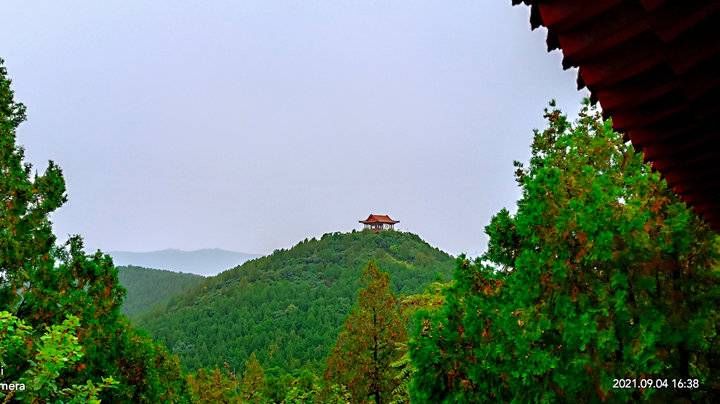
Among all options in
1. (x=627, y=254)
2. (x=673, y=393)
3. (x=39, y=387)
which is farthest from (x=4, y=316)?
(x=673, y=393)

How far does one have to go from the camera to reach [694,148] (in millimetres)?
2039

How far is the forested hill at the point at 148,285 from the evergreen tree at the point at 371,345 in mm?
75514

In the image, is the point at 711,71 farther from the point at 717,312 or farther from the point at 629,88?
the point at 717,312

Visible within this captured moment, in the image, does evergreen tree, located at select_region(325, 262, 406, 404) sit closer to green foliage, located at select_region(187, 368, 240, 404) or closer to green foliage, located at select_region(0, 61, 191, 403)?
green foliage, located at select_region(187, 368, 240, 404)

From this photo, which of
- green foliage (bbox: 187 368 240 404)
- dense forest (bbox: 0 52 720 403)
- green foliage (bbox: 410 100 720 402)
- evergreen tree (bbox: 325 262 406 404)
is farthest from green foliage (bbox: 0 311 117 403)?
green foliage (bbox: 187 368 240 404)

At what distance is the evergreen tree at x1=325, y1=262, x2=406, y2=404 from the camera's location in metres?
20.3

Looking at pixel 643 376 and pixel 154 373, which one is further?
pixel 154 373

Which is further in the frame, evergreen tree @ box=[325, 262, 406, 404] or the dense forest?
evergreen tree @ box=[325, 262, 406, 404]

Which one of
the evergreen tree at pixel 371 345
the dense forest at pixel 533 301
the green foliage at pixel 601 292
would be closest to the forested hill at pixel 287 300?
the evergreen tree at pixel 371 345

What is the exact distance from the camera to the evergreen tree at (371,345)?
66.6 ft

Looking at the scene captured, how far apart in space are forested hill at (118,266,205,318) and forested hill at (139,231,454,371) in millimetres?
20156

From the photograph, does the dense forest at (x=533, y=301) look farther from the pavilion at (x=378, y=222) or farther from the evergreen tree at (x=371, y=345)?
the pavilion at (x=378, y=222)

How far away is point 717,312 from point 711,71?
268 inches

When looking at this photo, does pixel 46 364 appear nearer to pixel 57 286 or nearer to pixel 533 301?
pixel 57 286
